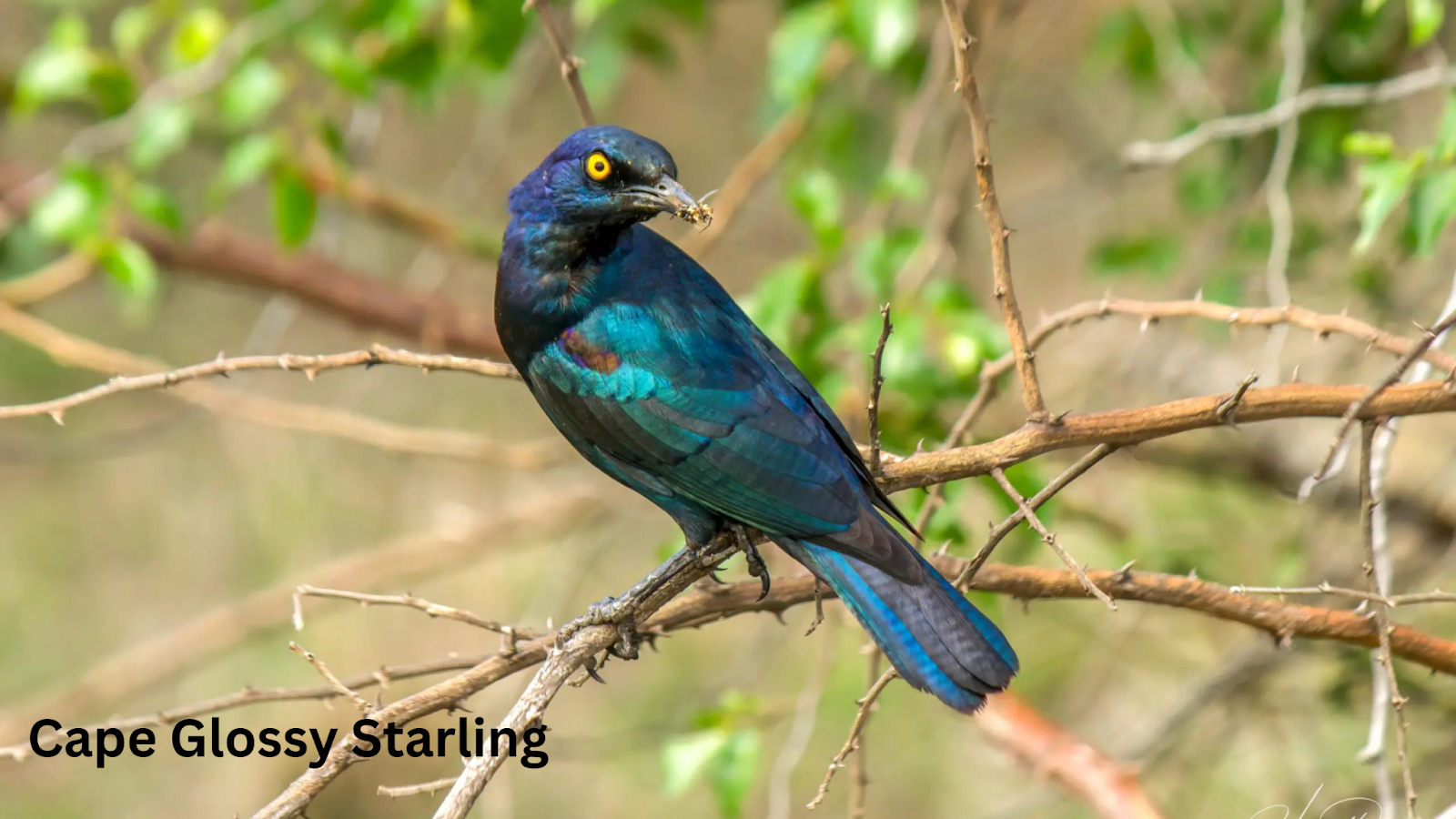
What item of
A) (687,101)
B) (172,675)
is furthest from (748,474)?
(687,101)

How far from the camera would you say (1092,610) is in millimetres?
5480

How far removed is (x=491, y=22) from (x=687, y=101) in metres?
4.17

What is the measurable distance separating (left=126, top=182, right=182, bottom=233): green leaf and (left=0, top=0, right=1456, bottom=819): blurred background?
14 mm

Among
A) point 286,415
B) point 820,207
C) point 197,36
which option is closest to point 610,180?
point 820,207

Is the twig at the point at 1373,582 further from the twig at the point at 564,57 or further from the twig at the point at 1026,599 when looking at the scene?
the twig at the point at 564,57

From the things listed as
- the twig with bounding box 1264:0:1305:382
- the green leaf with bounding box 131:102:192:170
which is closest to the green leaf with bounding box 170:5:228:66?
the green leaf with bounding box 131:102:192:170

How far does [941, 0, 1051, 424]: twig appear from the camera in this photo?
211 cm

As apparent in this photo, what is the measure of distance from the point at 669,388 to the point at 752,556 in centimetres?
39

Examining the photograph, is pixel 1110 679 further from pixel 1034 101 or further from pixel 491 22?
pixel 491 22

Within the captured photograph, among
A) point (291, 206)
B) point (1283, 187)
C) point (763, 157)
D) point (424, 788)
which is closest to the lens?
point (424, 788)

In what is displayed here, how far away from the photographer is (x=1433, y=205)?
2754 millimetres

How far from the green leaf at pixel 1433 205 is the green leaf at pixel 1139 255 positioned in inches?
48.7

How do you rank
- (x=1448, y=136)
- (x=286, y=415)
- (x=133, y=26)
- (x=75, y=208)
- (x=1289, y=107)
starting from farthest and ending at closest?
(x=286, y=415)
(x=133, y=26)
(x=75, y=208)
(x=1289, y=107)
(x=1448, y=136)

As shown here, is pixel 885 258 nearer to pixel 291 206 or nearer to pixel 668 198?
pixel 668 198
